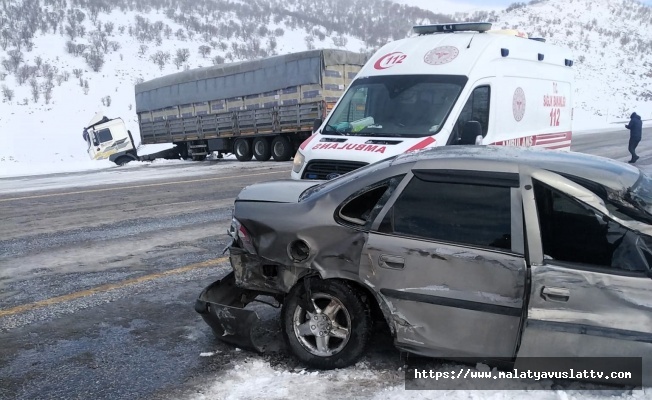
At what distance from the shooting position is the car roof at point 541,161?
11.4 ft

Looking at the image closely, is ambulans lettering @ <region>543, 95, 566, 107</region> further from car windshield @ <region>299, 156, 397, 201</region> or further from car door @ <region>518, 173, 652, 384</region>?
car door @ <region>518, 173, 652, 384</region>

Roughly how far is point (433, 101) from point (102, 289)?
4.37 meters

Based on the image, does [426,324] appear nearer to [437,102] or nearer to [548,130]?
[437,102]

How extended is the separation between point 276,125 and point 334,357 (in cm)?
1793

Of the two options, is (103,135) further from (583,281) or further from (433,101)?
(583,281)

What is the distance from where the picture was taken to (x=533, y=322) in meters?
3.22

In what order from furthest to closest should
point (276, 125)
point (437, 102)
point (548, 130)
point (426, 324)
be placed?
point (276, 125) → point (548, 130) → point (437, 102) → point (426, 324)

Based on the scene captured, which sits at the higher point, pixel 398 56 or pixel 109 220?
pixel 398 56

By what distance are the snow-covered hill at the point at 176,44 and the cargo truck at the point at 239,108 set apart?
6.42m

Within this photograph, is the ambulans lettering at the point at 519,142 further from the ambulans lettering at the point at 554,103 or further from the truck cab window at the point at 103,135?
the truck cab window at the point at 103,135

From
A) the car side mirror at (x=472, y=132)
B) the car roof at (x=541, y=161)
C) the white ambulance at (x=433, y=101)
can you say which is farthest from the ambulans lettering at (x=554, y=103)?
the car roof at (x=541, y=161)

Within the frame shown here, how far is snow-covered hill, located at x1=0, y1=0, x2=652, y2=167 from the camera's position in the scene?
137 ft

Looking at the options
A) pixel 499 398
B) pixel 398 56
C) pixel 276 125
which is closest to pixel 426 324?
pixel 499 398

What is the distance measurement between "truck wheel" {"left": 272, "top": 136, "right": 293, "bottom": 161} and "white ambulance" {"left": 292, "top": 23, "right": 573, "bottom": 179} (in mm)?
12565
